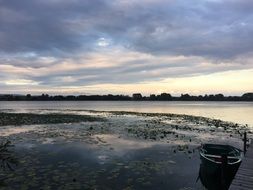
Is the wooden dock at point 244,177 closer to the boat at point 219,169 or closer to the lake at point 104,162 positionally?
the boat at point 219,169

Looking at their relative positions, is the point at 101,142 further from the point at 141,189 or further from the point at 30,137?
the point at 141,189

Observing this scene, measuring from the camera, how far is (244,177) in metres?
13.8

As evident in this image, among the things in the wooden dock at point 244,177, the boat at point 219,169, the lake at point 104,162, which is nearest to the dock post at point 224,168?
the boat at point 219,169

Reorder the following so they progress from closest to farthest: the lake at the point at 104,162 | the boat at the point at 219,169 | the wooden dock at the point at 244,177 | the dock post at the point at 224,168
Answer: the wooden dock at the point at 244,177, the lake at the point at 104,162, the dock post at the point at 224,168, the boat at the point at 219,169

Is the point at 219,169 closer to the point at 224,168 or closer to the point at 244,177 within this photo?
the point at 224,168

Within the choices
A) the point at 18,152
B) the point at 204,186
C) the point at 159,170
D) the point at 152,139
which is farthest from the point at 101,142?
the point at 204,186

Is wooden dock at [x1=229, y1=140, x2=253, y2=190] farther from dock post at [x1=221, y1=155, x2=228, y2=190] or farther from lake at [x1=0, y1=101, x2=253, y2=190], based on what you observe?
lake at [x1=0, y1=101, x2=253, y2=190]

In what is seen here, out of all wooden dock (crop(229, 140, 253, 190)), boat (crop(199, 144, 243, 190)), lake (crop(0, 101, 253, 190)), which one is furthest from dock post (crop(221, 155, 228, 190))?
lake (crop(0, 101, 253, 190))

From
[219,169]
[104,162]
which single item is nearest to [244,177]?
[219,169]

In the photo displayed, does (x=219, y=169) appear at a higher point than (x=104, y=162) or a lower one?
higher

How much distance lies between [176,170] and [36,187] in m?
8.29

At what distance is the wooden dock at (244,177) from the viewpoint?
41.0ft

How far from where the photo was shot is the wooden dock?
1250 centimetres

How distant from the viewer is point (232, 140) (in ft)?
106
